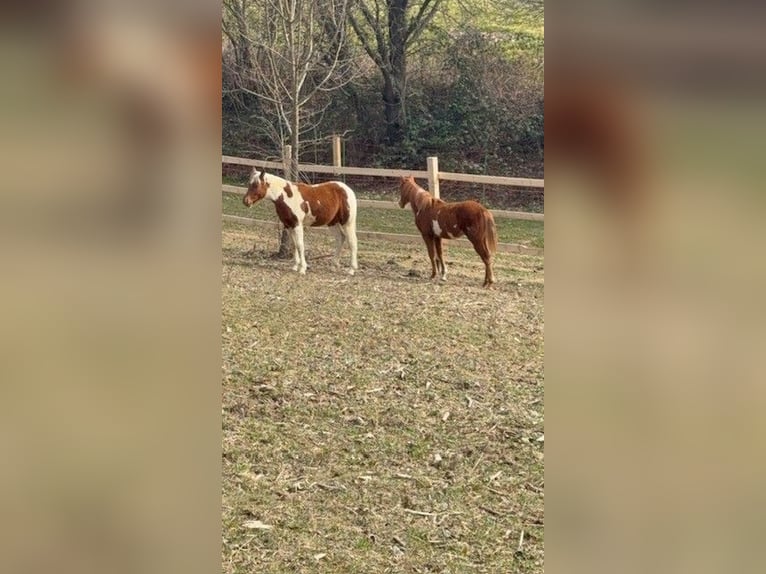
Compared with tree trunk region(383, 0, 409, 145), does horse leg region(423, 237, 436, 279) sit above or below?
below

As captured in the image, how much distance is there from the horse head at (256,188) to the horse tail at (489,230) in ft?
3.99

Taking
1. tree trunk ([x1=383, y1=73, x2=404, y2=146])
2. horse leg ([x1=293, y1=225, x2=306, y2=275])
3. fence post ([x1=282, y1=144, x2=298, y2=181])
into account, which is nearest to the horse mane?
horse leg ([x1=293, y1=225, x2=306, y2=275])

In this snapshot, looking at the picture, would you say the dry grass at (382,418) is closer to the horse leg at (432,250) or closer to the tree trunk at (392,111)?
the horse leg at (432,250)

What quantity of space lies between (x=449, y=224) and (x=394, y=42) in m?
3.70

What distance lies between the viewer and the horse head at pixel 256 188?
4383 millimetres

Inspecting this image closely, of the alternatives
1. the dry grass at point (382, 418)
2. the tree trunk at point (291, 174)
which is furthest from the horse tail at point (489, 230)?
the tree trunk at point (291, 174)

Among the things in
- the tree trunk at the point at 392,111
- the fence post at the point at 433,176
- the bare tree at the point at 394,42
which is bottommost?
the fence post at the point at 433,176

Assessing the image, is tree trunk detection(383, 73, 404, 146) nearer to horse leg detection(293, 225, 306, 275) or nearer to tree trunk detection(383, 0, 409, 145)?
tree trunk detection(383, 0, 409, 145)

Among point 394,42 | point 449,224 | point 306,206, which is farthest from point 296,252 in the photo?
point 394,42

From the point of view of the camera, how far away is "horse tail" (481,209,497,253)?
427 centimetres

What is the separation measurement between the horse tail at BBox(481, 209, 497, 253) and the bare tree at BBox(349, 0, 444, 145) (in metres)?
3.47
